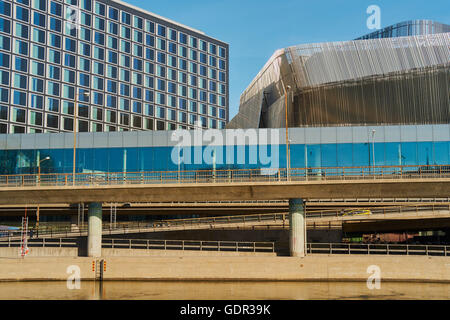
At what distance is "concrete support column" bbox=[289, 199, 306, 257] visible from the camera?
43062mm

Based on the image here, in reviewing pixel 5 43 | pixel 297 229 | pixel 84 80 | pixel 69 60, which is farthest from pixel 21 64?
pixel 297 229

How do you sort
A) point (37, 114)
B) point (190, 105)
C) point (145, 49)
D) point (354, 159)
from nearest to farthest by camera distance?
point (354, 159)
point (37, 114)
point (145, 49)
point (190, 105)

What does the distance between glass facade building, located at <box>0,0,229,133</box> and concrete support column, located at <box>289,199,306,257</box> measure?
71637 mm

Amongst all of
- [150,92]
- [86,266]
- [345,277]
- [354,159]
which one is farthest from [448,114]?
[150,92]

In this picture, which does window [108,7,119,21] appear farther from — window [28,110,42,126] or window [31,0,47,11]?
window [28,110,42,126]

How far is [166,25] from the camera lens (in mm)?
124375

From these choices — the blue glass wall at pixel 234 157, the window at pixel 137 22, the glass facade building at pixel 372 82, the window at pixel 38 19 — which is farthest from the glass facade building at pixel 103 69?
the glass facade building at pixel 372 82

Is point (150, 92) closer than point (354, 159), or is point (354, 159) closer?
point (354, 159)

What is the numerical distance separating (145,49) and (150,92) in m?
9.03

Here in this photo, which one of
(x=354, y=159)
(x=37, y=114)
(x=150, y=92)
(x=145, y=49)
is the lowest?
(x=354, y=159)

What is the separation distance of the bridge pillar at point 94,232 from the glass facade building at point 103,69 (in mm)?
62248

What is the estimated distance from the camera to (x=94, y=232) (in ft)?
145

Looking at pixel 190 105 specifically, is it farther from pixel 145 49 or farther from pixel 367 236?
pixel 367 236
